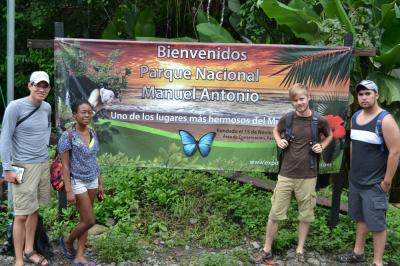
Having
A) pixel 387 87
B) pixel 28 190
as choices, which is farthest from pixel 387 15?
pixel 28 190

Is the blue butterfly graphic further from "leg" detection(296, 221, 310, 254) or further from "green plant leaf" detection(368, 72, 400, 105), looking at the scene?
"green plant leaf" detection(368, 72, 400, 105)

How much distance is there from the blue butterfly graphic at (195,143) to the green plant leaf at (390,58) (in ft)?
8.51

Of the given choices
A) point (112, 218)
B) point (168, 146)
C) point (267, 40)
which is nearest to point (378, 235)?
point (168, 146)

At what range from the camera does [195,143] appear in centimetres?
606

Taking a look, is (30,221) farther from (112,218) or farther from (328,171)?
(328,171)

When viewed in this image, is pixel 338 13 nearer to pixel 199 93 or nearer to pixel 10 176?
pixel 199 93

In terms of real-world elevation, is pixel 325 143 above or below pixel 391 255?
above

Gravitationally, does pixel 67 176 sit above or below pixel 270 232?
above

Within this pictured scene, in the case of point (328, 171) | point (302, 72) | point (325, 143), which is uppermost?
point (302, 72)

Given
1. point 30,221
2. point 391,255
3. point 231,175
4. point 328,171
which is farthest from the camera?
point 231,175

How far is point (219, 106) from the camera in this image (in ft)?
19.6

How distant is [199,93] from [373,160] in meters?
1.98

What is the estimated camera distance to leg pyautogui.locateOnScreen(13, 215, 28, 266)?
194 inches

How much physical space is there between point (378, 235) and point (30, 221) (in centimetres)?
328
